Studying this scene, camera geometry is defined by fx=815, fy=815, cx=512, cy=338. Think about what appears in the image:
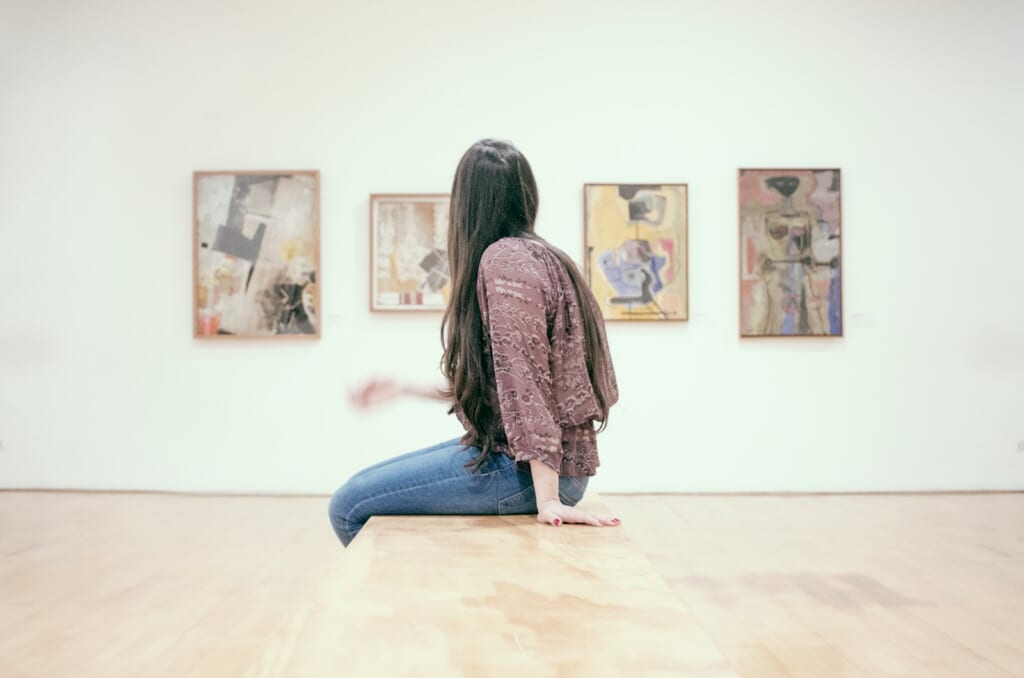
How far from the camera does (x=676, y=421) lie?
6559 millimetres

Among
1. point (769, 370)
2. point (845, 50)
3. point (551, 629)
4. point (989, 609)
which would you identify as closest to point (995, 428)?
point (769, 370)

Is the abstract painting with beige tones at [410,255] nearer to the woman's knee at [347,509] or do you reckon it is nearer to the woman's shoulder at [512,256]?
the woman's knee at [347,509]

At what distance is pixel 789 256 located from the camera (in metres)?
6.56

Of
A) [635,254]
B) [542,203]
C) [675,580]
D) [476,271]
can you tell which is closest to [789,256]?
[635,254]

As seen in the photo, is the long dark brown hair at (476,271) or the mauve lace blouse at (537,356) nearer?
the mauve lace blouse at (537,356)

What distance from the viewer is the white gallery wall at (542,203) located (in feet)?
21.6

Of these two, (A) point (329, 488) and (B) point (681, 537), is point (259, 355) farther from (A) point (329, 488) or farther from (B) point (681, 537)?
(B) point (681, 537)

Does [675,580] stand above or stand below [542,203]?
below

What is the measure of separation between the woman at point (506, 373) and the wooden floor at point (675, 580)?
232mm

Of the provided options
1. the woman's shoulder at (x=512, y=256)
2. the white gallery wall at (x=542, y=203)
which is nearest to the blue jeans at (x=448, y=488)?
the woman's shoulder at (x=512, y=256)

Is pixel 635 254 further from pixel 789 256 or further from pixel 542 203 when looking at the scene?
pixel 789 256

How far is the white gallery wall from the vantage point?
21.6ft

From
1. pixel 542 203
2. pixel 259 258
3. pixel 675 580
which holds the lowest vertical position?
pixel 675 580

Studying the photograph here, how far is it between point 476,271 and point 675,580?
7.11 feet
